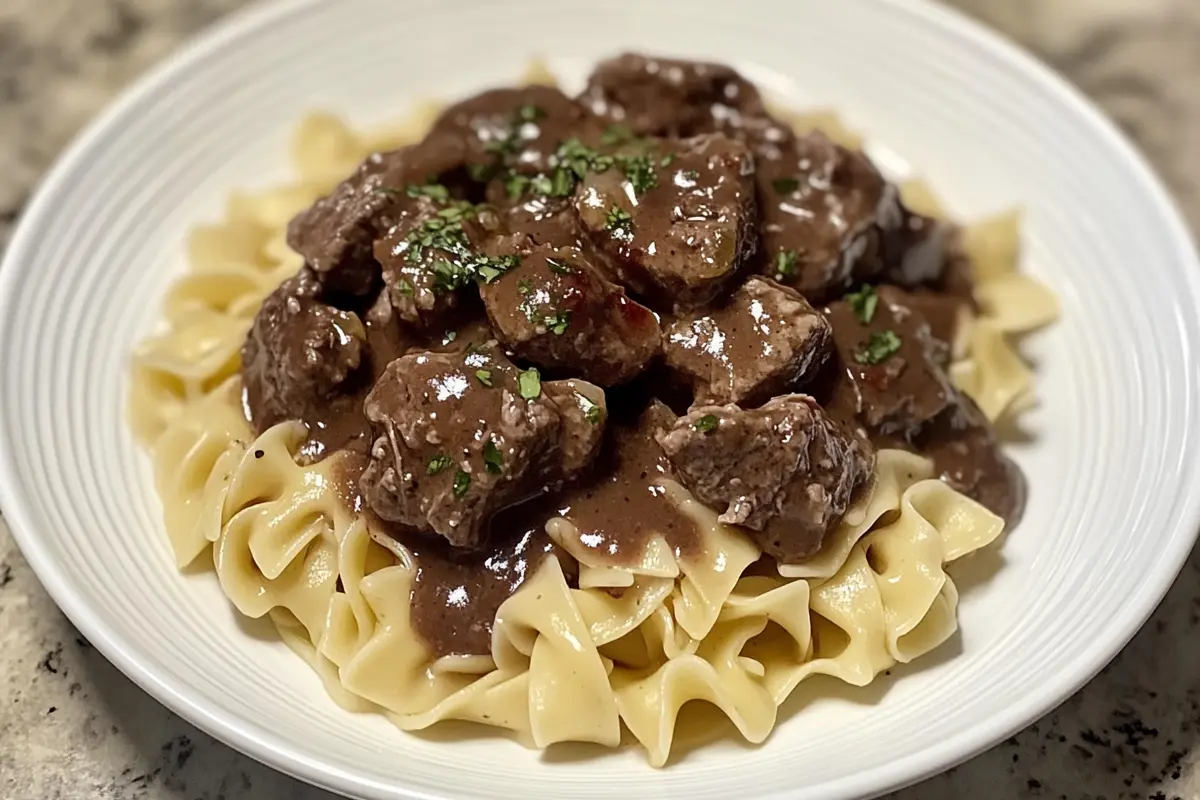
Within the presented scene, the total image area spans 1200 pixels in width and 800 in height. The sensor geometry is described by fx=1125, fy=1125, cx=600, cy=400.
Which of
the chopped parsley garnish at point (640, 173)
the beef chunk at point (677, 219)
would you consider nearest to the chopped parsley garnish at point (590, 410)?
the beef chunk at point (677, 219)

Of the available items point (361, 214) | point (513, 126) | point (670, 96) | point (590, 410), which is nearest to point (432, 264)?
point (361, 214)

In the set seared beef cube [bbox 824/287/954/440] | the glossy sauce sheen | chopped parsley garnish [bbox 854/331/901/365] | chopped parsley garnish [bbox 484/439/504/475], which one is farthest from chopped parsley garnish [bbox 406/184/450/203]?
chopped parsley garnish [bbox 854/331/901/365]

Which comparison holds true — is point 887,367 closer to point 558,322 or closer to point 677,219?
point 677,219

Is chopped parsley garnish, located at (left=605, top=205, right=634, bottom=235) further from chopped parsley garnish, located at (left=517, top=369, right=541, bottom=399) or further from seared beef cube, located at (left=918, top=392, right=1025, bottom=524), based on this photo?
seared beef cube, located at (left=918, top=392, right=1025, bottom=524)

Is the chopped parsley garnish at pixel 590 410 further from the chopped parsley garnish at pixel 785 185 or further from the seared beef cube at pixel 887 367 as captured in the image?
the chopped parsley garnish at pixel 785 185

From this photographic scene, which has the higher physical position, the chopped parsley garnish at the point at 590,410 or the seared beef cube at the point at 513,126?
the seared beef cube at the point at 513,126
